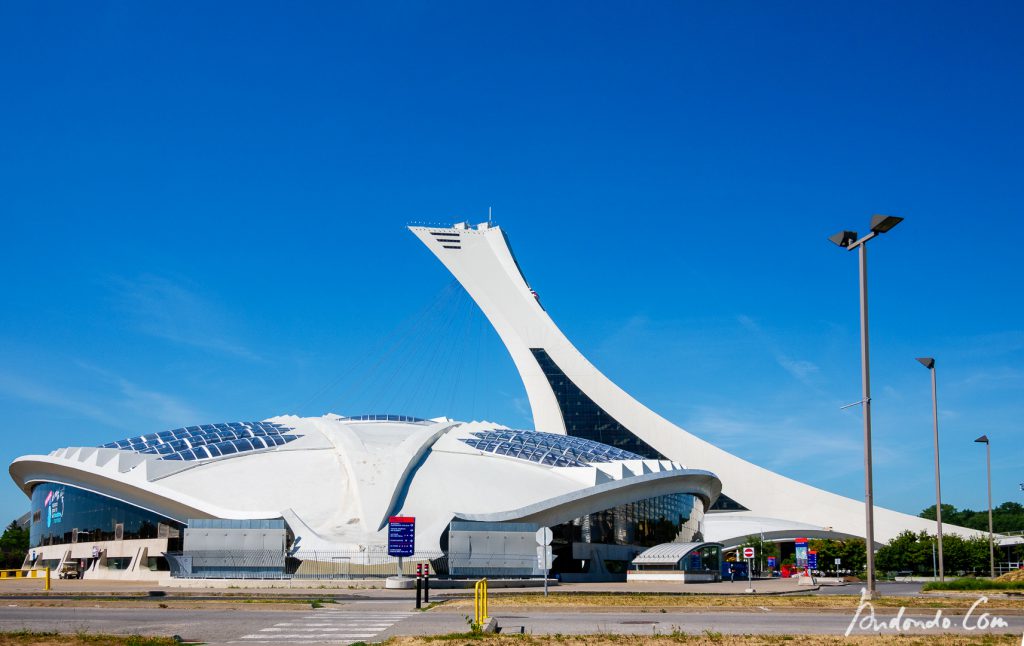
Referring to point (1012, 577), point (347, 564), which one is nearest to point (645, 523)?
point (347, 564)

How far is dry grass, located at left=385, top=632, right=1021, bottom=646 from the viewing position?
11875 mm

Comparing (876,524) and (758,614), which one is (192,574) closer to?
(758,614)

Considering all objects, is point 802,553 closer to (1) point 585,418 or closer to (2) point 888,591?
(2) point 888,591

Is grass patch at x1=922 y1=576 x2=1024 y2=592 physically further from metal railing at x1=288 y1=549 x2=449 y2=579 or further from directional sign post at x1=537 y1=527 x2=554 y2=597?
metal railing at x1=288 y1=549 x2=449 y2=579

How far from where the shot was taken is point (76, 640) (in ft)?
40.5

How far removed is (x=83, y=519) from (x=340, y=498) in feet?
38.9

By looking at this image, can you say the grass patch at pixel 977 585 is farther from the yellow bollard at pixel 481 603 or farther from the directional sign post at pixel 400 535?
the yellow bollard at pixel 481 603

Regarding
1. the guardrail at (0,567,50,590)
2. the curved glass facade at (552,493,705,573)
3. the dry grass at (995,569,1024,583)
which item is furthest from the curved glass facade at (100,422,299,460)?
the dry grass at (995,569,1024,583)

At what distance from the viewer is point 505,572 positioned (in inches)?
1309

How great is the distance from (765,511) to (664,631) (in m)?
54.7

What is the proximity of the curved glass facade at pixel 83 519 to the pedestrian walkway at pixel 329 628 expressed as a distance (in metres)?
21.1

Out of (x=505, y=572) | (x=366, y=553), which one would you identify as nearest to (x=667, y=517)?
(x=505, y=572)

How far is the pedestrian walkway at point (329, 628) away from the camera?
43.3 ft

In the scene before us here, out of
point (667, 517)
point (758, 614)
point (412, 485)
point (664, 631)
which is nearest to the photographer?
point (664, 631)
